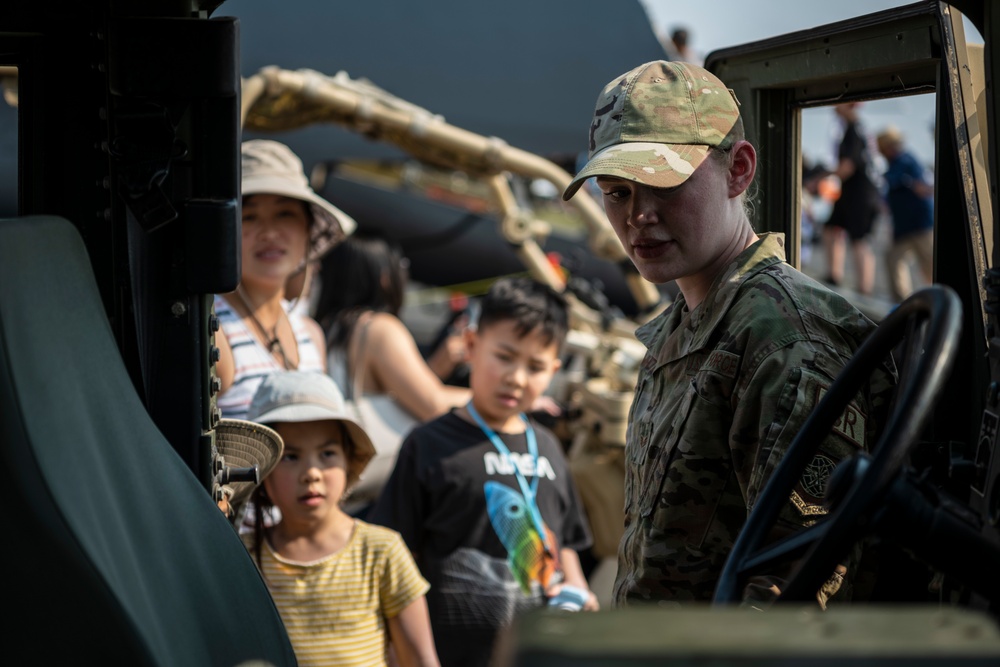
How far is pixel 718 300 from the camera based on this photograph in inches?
76.2

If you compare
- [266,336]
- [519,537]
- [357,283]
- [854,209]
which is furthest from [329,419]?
[854,209]

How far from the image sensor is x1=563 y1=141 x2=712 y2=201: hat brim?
1891mm

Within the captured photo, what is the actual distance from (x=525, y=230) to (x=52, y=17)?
4228mm

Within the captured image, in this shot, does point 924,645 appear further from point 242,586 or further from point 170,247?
point 170,247

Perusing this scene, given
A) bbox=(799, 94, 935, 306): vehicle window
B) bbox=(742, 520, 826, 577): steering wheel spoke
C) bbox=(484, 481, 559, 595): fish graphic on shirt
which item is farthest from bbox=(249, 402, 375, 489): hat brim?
bbox=(799, 94, 935, 306): vehicle window

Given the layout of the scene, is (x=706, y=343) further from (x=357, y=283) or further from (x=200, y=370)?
(x=357, y=283)

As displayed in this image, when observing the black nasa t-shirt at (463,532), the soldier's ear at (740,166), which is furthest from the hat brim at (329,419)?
the soldier's ear at (740,166)

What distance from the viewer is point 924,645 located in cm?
93

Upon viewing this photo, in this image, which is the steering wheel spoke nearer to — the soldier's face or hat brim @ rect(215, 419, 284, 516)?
the soldier's face

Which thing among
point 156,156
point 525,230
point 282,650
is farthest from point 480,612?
point 525,230

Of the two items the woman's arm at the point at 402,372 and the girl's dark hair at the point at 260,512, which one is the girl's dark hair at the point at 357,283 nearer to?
the woman's arm at the point at 402,372

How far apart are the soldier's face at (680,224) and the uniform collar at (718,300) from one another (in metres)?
0.04

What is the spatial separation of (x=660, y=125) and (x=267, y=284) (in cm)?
163

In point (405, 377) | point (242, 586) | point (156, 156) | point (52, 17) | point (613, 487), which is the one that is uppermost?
point (52, 17)
